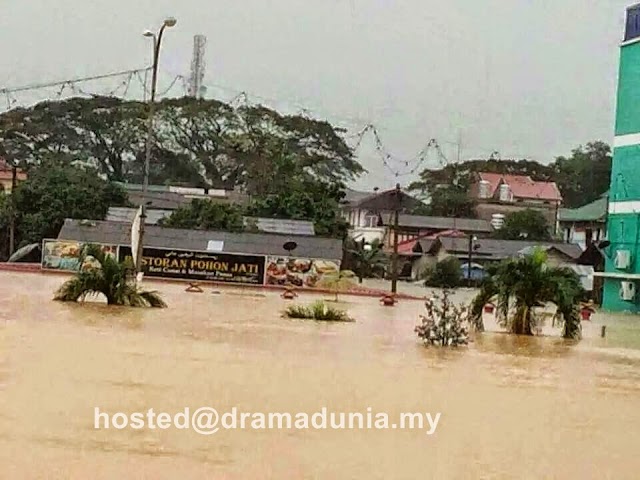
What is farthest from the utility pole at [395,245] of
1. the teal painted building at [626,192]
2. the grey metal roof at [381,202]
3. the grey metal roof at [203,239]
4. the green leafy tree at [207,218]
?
the teal painted building at [626,192]

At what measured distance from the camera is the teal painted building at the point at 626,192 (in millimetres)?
35062

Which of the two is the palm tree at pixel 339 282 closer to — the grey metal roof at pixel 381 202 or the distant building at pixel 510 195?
the grey metal roof at pixel 381 202

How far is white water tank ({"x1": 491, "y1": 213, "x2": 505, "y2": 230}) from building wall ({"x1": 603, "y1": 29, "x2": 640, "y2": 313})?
48.2 feet

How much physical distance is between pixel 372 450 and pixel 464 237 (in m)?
41.3

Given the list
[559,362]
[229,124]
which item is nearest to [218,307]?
[559,362]

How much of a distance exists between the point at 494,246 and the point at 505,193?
32.0 feet

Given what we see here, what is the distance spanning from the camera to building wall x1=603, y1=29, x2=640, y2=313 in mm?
35219

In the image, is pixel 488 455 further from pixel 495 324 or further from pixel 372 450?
pixel 495 324

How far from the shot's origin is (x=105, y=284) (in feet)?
66.9

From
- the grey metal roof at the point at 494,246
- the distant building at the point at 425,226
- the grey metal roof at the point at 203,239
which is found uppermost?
the distant building at the point at 425,226

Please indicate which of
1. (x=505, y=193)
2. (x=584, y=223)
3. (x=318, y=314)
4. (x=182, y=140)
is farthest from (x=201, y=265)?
(x=505, y=193)

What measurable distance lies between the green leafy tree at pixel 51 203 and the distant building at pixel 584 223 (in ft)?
61.6

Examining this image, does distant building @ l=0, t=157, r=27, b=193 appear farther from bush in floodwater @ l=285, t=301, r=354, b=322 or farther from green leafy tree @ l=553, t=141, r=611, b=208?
bush in floodwater @ l=285, t=301, r=354, b=322

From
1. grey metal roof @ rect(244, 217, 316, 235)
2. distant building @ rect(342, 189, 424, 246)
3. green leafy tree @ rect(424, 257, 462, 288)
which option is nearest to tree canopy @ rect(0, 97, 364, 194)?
distant building @ rect(342, 189, 424, 246)
